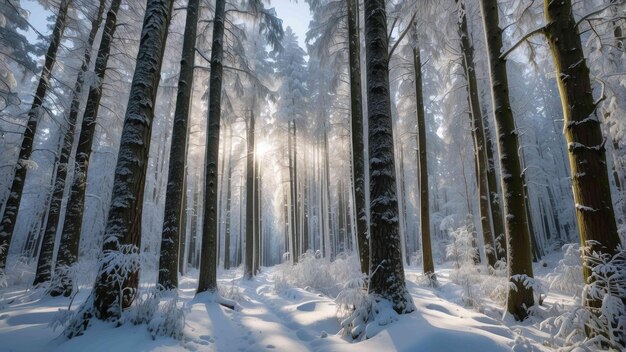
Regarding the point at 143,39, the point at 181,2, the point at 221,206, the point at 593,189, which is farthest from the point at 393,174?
the point at 221,206

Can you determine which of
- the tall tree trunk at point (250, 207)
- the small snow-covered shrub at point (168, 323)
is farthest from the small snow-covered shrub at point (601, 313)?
the tall tree trunk at point (250, 207)

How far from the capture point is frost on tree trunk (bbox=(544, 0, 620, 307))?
335 centimetres

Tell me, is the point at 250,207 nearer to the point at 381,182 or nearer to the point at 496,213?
the point at 496,213

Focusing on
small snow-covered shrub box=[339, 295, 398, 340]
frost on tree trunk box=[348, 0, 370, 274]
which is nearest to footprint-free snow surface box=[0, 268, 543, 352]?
small snow-covered shrub box=[339, 295, 398, 340]

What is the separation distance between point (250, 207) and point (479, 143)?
35.3 feet

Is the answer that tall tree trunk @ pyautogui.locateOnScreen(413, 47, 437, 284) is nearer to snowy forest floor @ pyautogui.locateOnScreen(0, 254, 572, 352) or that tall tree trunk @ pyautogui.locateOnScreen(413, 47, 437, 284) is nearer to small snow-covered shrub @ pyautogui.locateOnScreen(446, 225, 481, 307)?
small snow-covered shrub @ pyautogui.locateOnScreen(446, 225, 481, 307)

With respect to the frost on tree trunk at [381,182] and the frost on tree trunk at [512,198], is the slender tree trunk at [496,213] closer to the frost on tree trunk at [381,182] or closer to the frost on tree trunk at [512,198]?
the frost on tree trunk at [512,198]

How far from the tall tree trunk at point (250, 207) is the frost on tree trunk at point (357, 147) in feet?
21.0

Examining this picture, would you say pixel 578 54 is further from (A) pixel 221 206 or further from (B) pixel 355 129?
(A) pixel 221 206

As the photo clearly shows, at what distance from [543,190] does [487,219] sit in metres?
20.6

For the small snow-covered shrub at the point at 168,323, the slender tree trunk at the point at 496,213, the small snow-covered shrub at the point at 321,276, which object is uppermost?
the slender tree trunk at the point at 496,213

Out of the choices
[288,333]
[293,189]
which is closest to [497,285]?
[288,333]

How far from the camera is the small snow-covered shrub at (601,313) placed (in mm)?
2924

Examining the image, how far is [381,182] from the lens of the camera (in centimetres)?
494
